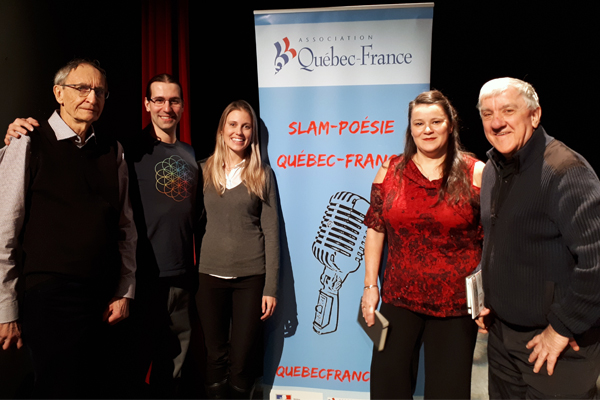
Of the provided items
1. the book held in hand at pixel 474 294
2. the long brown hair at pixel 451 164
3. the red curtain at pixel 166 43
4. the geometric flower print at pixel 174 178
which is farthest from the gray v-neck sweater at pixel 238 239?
the red curtain at pixel 166 43

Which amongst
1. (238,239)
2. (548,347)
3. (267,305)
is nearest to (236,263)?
(238,239)

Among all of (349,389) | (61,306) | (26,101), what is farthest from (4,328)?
(349,389)

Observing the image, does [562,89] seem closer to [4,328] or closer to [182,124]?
[182,124]

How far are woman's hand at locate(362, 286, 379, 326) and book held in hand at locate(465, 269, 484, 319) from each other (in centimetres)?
45

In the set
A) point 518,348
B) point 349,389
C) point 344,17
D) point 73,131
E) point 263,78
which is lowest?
point 349,389

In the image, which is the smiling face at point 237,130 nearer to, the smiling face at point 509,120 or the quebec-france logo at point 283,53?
the quebec-france logo at point 283,53

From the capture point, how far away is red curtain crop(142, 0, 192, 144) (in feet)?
9.98

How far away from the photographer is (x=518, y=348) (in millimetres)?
1441

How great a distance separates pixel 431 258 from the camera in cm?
167

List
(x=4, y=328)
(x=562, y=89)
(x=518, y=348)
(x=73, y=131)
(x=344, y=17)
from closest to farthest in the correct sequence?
(x=518, y=348) < (x=4, y=328) < (x=73, y=131) < (x=344, y=17) < (x=562, y=89)

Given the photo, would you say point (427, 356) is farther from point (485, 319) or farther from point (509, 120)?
point (509, 120)

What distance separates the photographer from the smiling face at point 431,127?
1696 millimetres

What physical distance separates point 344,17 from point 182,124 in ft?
4.76

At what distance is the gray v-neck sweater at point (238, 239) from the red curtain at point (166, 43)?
113cm
